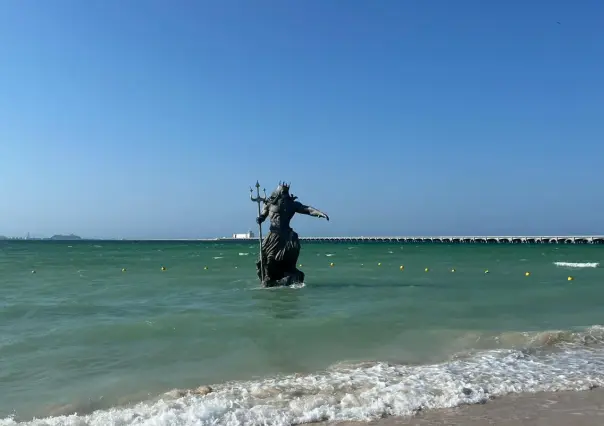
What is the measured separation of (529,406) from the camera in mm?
7133

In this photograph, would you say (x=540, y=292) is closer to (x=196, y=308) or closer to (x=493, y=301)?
(x=493, y=301)

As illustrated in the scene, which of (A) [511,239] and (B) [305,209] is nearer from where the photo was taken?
(B) [305,209]

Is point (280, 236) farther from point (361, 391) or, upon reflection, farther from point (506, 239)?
point (506, 239)

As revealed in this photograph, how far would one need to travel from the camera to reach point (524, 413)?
22.4 ft

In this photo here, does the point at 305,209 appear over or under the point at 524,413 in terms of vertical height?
over

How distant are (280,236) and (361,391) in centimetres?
1188

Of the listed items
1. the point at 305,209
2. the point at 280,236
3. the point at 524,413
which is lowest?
the point at 524,413

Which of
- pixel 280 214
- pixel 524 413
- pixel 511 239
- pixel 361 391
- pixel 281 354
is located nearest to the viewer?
pixel 524 413

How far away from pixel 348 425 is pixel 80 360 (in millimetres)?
5868

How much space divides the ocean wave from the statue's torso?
33.4ft

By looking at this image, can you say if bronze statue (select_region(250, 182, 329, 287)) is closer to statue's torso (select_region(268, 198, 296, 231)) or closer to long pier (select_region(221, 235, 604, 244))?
statue's torso (select_region(268, 198, 296, 231))

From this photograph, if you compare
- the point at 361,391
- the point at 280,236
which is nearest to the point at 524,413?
the point at 361,391

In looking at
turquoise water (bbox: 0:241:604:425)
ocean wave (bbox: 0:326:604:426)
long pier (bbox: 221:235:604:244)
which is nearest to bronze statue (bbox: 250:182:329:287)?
turquoise water (bbox: 0:241:604:425)

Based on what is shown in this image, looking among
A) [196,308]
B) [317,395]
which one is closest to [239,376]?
[317,395]
